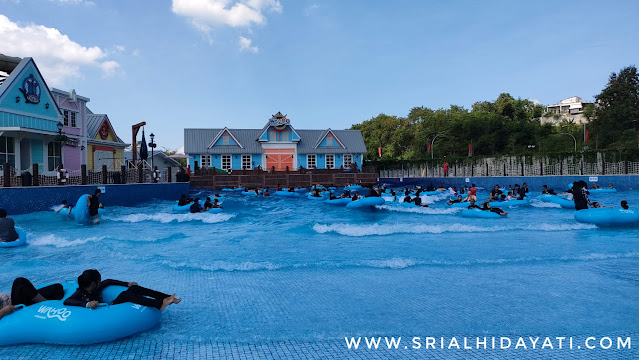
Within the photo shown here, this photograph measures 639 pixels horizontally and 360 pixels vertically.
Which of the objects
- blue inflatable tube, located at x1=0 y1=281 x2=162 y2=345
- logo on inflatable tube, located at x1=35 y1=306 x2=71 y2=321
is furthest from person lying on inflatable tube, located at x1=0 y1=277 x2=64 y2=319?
logo on inflatable tube, located at x1=35 y1=306 x2=71 y2=321

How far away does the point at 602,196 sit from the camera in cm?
2584

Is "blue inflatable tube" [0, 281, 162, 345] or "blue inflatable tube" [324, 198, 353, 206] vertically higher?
"blue inflatable tube" [324, 198, 353, 206]

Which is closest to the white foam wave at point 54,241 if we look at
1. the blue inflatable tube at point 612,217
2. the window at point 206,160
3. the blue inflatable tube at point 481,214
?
the blue inflatable tube at point 481,214

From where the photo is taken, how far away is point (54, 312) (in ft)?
16.6

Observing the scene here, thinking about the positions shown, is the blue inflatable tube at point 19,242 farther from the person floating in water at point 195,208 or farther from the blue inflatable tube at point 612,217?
the blue inflatable tube at point 612,217

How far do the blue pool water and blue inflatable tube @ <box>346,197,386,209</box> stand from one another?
3442 millimetres

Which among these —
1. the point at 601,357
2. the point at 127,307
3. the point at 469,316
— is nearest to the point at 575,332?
the point at 601,357

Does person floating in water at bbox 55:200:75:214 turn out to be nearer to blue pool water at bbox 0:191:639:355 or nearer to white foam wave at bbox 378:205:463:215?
blue pool water at bbox 0:191:639:355

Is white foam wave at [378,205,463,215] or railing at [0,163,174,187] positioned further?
white foam wave at [378,205,463,215]

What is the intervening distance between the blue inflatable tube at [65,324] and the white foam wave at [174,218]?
12.8 meters

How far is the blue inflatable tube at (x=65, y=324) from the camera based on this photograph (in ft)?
16.3

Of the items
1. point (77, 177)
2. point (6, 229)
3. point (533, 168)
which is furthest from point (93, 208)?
point (533, 168)

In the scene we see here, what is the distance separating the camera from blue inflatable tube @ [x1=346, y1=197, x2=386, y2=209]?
19.4 m

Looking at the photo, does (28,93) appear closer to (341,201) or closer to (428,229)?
(341,201)
